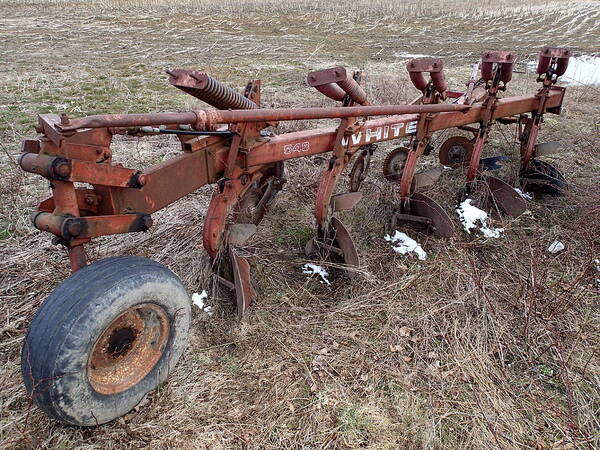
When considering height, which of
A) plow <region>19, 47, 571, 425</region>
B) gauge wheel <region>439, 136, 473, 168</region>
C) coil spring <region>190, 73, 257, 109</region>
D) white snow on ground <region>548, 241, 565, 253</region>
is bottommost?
white snow on ground <region>548, 241, 565, 253</region>

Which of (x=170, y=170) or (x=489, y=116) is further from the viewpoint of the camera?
(x=489, y=116)

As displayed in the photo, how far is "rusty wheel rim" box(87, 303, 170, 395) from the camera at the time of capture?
211 cm

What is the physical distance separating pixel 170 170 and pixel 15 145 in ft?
14.5

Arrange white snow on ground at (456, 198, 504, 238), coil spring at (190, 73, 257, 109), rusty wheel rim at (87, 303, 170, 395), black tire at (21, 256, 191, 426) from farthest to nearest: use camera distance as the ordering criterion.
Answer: white snow on ground at (456, 198, 504, 238)
coil spring at (190, 73, 257, 109)
rusty wheel rim at (87, 303, 170, 395)
black tire at (21, 256, 191, 426)

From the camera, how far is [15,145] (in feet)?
18.5

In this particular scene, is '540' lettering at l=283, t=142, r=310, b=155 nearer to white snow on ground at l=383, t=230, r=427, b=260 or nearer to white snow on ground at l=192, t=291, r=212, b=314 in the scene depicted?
white snow on ground at l=192, t=291, r=212, b=314

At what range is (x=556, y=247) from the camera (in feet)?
13.1

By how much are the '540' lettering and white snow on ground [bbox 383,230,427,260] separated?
1288 millimetres

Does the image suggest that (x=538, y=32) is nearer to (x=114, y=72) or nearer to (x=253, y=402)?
(x=114, y=72)

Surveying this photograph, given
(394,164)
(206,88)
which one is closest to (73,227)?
(206,88)

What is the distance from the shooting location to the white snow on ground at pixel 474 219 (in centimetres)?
419

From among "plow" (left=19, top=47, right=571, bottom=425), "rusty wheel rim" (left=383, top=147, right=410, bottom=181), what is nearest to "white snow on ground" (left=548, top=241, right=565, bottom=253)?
"rusty wheel rim" (left=383, top=147, right=410, bottom=181)

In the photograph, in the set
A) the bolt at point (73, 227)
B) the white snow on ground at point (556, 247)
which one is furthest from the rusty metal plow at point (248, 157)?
the white snow on ground at point (556, 247)

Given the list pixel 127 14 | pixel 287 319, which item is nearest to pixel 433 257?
pixel 287 319
